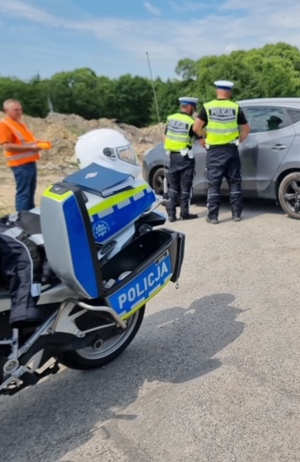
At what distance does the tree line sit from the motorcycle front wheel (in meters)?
36.1

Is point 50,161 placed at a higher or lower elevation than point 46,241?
lower

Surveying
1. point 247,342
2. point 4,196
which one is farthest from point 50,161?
point 247,342

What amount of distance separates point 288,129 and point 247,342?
156 inches

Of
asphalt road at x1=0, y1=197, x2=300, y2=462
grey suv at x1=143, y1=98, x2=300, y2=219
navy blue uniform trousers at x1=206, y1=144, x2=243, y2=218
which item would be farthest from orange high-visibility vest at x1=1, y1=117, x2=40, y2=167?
asphalt road at x1=0, y1=197, x2=300, y2=462

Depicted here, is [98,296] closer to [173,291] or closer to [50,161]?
[173,291]

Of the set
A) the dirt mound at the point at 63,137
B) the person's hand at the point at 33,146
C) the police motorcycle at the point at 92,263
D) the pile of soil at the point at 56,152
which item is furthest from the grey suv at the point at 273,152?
the dirt mound at the point at 63,137

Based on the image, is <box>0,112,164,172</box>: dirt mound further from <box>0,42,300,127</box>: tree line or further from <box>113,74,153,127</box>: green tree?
<box>113,74,153,127</box>: green tree

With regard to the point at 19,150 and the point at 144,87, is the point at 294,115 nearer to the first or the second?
the point at 19,150

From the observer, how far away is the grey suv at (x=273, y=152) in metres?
6.49

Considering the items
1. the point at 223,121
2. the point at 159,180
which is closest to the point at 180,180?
the point at 223,121

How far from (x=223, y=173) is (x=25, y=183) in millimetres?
2796

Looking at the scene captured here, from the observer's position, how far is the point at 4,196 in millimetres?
10234

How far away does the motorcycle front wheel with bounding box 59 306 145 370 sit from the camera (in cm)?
309

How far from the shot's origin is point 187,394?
2920mm
